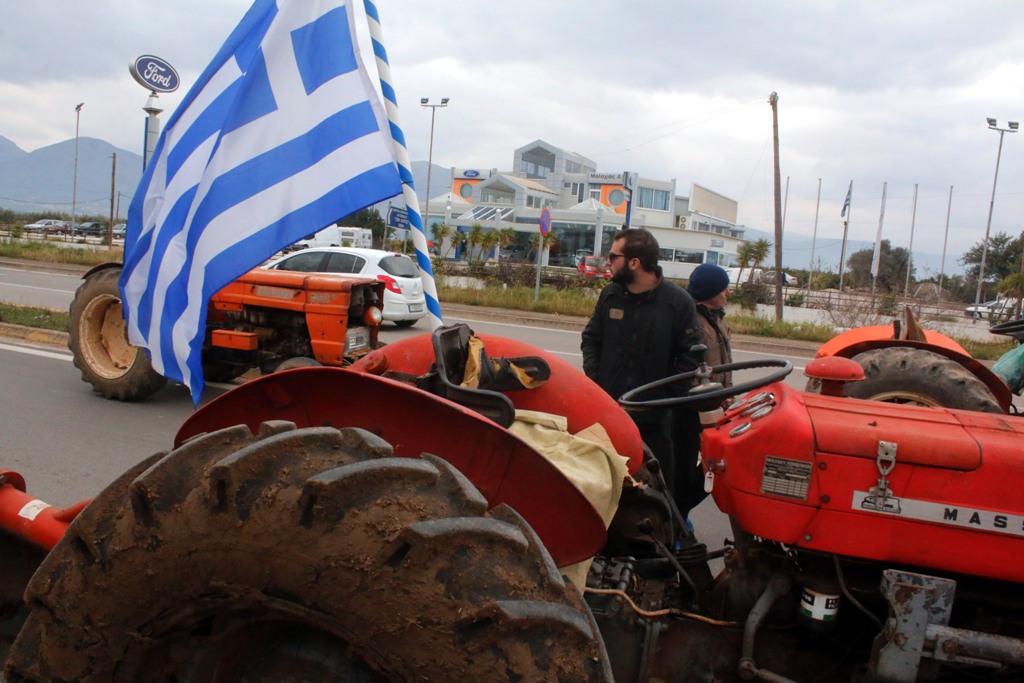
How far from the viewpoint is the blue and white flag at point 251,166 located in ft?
10.3

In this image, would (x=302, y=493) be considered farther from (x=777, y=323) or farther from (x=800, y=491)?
(x=777, y=323)

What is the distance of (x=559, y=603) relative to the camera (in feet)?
5.32

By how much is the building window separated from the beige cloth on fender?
7381 centimetres

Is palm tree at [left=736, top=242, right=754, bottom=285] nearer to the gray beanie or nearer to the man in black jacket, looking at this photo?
the gray beanie

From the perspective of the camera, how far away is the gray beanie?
521cm

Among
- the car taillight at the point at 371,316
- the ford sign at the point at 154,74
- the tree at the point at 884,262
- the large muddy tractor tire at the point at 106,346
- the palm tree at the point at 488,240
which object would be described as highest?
the tree at the point at 884,262

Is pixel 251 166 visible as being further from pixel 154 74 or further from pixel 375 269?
pixel 375 269

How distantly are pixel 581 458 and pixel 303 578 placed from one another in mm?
989

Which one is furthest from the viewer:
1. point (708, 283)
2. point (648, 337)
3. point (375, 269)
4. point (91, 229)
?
point (91, 229)

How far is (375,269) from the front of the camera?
15.3m

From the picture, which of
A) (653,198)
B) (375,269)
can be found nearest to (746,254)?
(375,269)

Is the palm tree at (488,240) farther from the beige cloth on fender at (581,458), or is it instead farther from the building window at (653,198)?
the beige cloth on fender at (581,458)

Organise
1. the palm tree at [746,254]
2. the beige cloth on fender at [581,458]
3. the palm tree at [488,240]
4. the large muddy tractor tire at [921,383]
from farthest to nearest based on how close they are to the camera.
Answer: the palm tree at [488,240] → the palm tree at [746,254] → the large muddy tractor tire at [921,383] → the beige cloth on fender at [581,458]

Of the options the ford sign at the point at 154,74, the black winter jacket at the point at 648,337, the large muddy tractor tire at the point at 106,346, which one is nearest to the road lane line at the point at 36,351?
the large muddy tractor tire at the point at 106,346
